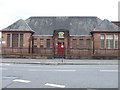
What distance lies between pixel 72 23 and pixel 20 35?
10025mm

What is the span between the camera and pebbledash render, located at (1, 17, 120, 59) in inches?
1750

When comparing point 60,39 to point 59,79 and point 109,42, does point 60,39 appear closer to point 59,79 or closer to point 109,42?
point 109,42

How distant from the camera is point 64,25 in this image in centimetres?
4972

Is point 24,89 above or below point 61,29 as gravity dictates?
below

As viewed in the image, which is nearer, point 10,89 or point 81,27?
point 10,89

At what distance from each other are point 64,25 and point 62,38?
341 cm

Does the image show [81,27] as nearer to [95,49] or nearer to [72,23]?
[72,23]

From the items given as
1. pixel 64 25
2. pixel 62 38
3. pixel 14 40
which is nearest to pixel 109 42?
pixel 62 38

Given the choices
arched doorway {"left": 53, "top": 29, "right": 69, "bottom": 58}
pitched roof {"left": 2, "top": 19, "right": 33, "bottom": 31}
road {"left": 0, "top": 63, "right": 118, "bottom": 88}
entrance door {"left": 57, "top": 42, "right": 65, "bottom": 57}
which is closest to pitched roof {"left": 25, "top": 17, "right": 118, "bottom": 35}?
arched doorway {"left": 53, "top": 29, "right": 69, "bottom": 58}

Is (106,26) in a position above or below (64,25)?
below

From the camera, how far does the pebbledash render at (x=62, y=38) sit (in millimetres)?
44438

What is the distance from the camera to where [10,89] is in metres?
10.2

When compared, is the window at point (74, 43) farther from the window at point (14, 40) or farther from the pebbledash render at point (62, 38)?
the window at point (14, 40)

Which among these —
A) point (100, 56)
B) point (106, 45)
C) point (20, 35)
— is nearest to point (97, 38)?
point (106, 45)
